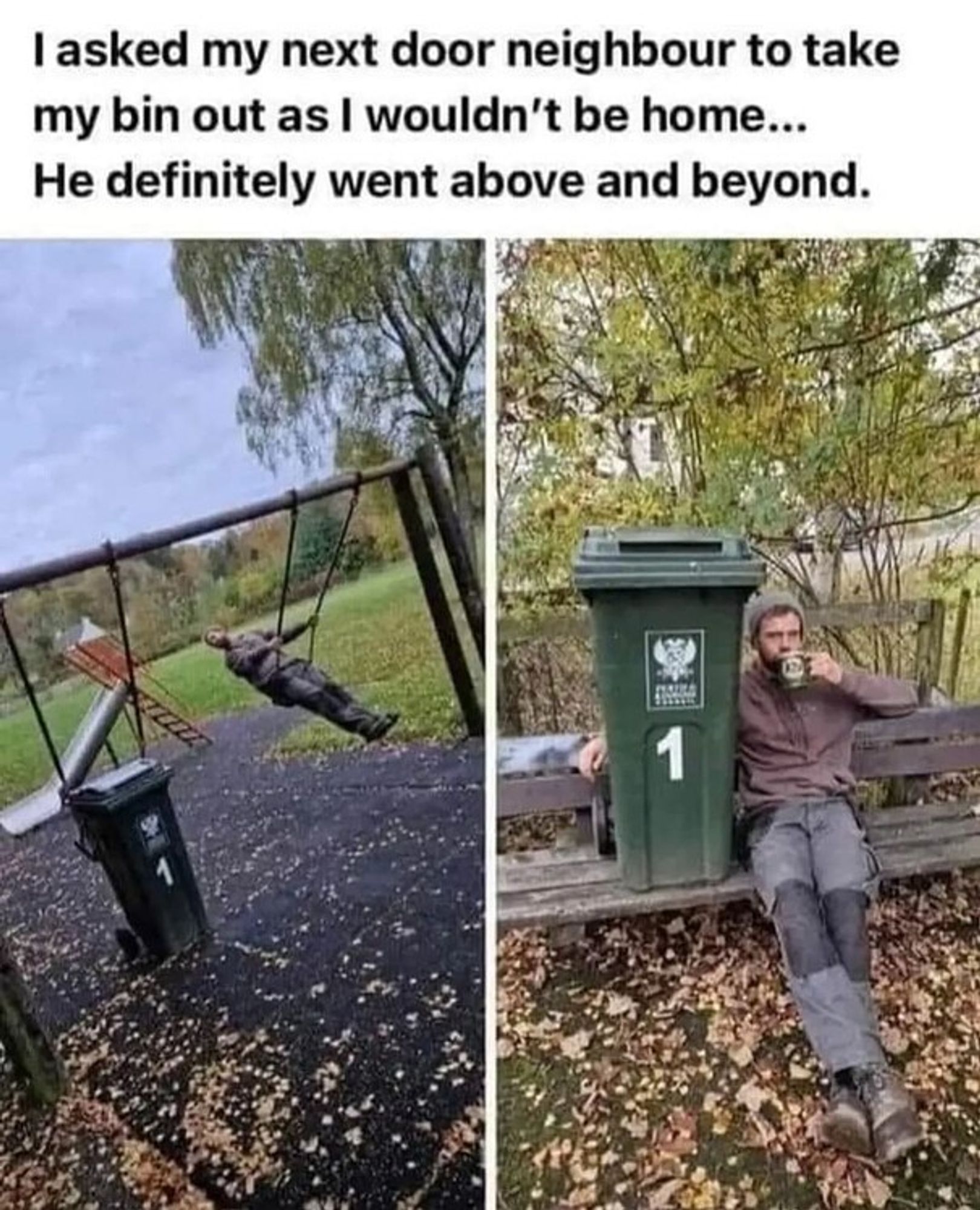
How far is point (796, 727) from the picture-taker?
2500 millimetres

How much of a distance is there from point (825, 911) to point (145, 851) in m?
1.31

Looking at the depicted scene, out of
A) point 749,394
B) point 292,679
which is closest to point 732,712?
point 749,394

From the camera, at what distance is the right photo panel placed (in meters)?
2.35

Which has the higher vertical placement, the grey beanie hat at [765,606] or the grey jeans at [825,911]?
the grey beanie hat at [765,606]

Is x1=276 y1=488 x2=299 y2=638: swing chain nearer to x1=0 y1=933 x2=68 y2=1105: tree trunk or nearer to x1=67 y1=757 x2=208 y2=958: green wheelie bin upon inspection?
x1=67 y1=757 x2=208 y2=958: green wheelie bin

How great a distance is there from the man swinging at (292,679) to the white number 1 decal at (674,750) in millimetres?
524

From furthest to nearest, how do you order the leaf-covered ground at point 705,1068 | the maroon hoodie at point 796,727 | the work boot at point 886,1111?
the maroon hoodie at point 796,727 < the leaf-covered ground at point 705,1068 < the work boot at point 886,1111

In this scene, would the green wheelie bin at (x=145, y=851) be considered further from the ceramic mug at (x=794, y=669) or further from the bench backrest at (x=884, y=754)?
the ceramic mug at (x=794, y=669)

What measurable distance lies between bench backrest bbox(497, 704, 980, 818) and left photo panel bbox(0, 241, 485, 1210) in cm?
13

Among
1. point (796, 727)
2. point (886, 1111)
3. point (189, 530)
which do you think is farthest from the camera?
point (796, 727)

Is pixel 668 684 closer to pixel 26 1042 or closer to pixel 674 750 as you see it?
pixel 674 750

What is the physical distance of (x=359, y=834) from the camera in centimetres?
249

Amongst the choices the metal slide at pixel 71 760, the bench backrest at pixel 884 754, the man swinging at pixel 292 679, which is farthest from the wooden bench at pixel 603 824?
the metal slide at pixel 71 760

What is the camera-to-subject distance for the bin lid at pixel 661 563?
2342 millimetres
